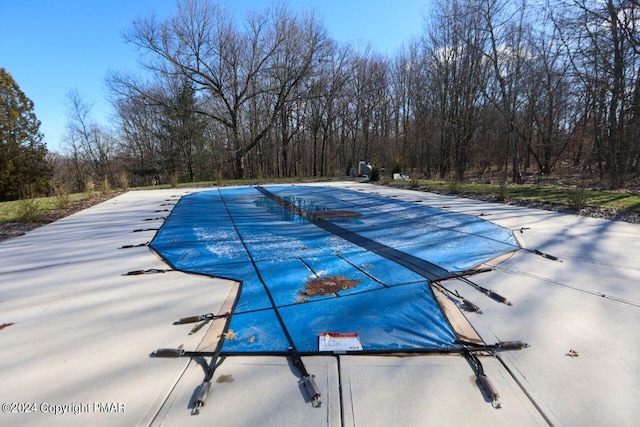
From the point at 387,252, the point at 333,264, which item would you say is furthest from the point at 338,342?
the point at 387,252

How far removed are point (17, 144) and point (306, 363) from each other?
46.2 feet

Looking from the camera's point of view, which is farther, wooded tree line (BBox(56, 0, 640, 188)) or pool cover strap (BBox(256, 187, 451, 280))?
wooded tree line (BBox(56, 0, 640, 188))

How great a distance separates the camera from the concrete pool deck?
3.54ft

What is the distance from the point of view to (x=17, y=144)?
10148 mm

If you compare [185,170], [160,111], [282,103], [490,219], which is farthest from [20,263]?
[185,170]

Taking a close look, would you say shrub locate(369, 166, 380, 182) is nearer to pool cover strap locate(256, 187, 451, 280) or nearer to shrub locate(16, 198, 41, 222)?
pool cover strap locate(256, 187, 451, 280)

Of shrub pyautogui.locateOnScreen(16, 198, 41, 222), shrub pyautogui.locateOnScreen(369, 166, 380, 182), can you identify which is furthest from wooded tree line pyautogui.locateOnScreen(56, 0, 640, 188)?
shrub pyautogui.locateOnScreen(16, 198, 41, 222)

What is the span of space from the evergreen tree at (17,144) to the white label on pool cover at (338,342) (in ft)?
40.6

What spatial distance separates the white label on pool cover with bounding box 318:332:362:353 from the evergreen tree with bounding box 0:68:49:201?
1236 cm

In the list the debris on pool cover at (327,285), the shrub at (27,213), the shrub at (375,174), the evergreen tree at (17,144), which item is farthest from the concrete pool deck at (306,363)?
the evergreen tree at (17,144)

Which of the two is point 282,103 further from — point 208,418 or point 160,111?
point 208,418

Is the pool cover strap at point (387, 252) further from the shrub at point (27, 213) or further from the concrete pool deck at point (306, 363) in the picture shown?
the shrub at point (27, 213)

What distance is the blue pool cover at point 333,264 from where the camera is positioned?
1.57 meters

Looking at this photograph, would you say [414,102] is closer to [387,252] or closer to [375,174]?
[375,174]
